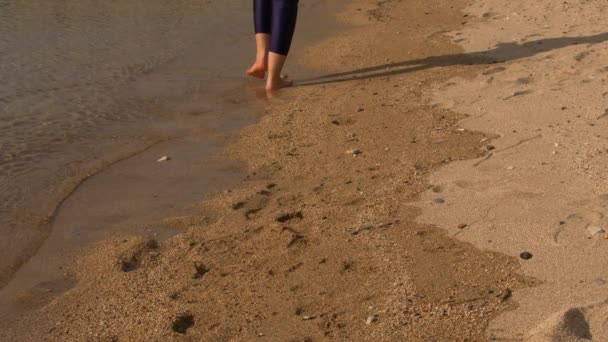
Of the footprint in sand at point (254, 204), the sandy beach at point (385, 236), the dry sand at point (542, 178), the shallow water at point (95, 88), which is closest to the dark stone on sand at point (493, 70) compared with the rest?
the dry sand at point (542, 178)

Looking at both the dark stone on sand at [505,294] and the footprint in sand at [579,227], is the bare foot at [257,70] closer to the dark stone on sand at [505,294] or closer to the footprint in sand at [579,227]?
the footprint in sand at [579,227]

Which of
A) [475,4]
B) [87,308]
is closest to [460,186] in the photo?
[87,308]

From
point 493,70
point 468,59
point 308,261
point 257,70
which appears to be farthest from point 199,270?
point 468,59

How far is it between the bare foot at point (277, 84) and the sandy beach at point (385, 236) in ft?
0.69

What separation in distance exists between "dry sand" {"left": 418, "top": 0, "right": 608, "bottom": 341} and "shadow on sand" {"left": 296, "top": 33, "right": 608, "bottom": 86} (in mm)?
25

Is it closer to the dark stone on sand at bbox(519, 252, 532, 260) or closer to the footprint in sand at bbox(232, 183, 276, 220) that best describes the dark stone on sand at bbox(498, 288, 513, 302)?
the dark stone on sand at bbox(519, 252, 532, 260)

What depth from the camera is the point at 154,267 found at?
Result: 3.46 metres

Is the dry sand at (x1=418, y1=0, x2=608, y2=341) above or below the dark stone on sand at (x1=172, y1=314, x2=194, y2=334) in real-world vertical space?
below

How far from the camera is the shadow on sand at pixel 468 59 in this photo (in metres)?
6.39

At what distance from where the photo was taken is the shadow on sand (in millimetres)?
6395

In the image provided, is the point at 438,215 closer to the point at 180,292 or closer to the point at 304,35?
the point at 180,292

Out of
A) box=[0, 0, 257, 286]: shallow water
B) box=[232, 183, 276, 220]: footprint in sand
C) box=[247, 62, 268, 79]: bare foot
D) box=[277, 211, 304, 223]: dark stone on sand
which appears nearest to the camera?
box=[277, 211, 304, 223]: dark stone on sand

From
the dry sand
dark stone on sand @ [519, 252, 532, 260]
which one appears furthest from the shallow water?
dark stone on sand @ [519, 252, 532, 260]

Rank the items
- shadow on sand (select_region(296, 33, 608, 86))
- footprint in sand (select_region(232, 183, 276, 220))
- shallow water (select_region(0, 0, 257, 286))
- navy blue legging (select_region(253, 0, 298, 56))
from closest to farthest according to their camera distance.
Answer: footprint in sand (select_region(232, 183, 276, 220)) < shallow water (select_region(0, 0, 257, 286)) < navy blue legging (select_region(253, 0, 298, 56)) < shadow on sand (select_region(296, 33, 608, 86))
